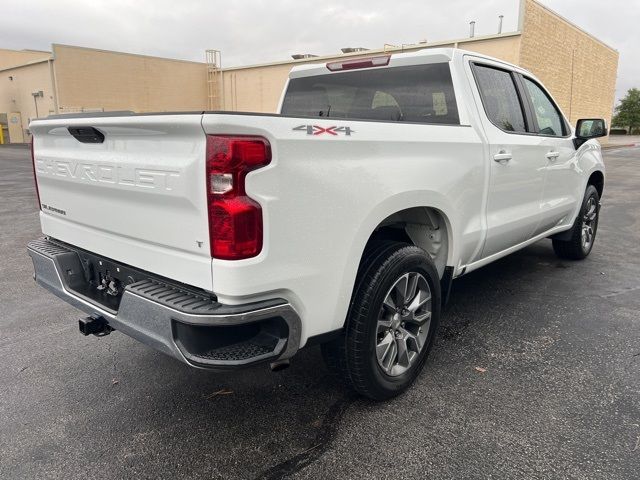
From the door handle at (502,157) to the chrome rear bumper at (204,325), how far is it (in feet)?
6.70

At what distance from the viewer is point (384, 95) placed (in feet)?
12.5

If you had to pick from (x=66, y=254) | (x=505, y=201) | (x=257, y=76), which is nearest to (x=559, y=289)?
(x=505, y=201)

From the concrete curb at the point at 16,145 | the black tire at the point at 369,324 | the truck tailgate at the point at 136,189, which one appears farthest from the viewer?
the concrete curb at the point at 16,145

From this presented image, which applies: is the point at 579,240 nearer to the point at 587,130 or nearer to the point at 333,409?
the point at 587,130

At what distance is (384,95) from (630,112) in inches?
3149

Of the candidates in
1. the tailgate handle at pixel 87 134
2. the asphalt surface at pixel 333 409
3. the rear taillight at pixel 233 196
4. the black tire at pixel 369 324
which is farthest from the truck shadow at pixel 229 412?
the tailgate handle at pixel 87 134

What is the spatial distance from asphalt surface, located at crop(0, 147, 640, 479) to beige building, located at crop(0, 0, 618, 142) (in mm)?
19961

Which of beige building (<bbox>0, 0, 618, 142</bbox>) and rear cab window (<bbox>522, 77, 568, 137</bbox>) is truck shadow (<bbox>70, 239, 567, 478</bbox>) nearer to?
rear cab window (<bbox>522, 77, 568, 137</bbox>)

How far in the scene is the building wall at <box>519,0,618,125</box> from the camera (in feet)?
69.4

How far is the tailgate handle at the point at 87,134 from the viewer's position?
251cm

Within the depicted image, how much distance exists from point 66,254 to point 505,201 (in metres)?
2.94

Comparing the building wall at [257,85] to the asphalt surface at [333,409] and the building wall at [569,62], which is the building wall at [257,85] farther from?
the asphalt surface at [333,409]

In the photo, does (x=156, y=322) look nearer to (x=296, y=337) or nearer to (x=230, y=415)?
(x=296, y=337)

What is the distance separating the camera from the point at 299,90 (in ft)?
14.3
